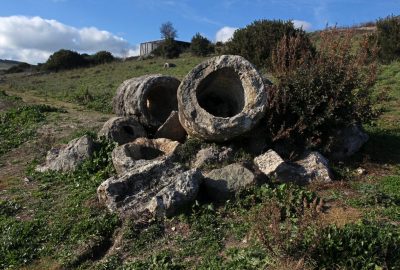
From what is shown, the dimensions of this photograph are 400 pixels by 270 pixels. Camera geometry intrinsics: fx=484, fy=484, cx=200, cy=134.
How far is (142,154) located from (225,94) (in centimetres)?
198

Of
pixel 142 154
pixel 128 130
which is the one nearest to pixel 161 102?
pixel 128 130

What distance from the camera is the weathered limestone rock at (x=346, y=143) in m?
8.27

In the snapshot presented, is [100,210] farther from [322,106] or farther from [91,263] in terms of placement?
[322,106]

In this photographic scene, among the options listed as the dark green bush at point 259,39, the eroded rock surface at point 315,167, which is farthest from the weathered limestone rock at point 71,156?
the dark green bush at point 259,39

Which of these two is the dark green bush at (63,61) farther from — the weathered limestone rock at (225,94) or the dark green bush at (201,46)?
the weathered limestone rock at (225,94)

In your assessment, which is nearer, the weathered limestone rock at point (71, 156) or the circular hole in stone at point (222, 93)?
the circular hole in stone at point (222, 93)

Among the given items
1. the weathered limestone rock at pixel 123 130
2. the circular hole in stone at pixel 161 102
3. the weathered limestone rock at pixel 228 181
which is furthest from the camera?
the circular hole in stone at pixel 161 102

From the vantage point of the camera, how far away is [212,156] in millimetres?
7969

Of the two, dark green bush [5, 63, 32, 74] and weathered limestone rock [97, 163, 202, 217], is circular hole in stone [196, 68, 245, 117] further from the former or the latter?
dark green bush [5, 63, 32, 74]

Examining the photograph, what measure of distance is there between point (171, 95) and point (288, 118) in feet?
10.7

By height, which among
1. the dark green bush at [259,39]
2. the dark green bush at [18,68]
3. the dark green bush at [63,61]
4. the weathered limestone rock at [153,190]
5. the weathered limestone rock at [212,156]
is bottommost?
the dark green bush at [18,68]

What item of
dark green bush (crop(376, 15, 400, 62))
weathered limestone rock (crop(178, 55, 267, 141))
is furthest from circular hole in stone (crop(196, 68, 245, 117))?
dark green bush (crop(376, 15, 400, 62))

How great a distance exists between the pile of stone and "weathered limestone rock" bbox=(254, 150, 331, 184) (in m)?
0.01

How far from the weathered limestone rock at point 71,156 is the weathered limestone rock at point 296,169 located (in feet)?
11.1
